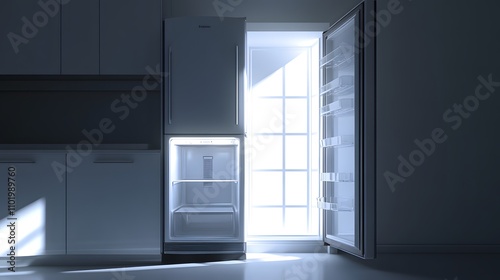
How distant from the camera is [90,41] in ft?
14.4

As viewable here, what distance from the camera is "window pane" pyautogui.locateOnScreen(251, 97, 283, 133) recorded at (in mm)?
5090

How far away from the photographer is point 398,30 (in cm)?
483

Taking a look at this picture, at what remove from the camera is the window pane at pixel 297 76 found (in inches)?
201

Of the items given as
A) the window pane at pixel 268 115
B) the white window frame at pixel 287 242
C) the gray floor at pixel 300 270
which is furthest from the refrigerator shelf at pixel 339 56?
the gray floor at pixel 300 270

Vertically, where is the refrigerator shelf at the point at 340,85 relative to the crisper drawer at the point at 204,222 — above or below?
above

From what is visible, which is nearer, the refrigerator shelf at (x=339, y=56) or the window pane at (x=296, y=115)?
the refrigerator shelf at (x=339, y=56)

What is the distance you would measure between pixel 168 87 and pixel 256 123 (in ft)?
3.42

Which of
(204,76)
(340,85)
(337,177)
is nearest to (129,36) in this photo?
(204,76)

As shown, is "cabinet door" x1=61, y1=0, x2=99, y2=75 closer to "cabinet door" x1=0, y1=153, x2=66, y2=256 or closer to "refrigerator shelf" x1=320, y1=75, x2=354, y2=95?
"cabinet door" x1=0, y1=153, x2=66, y2=256

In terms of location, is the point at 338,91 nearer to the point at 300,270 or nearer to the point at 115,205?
the point at 300,270

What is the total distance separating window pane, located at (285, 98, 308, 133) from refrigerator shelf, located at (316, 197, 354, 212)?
0.76m

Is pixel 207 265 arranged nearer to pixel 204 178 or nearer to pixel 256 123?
pixel 204 178

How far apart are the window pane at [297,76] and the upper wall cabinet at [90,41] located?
1302 mm

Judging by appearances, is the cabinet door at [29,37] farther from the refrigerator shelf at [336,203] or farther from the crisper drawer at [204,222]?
the refrigerator shelf at [336,203]
